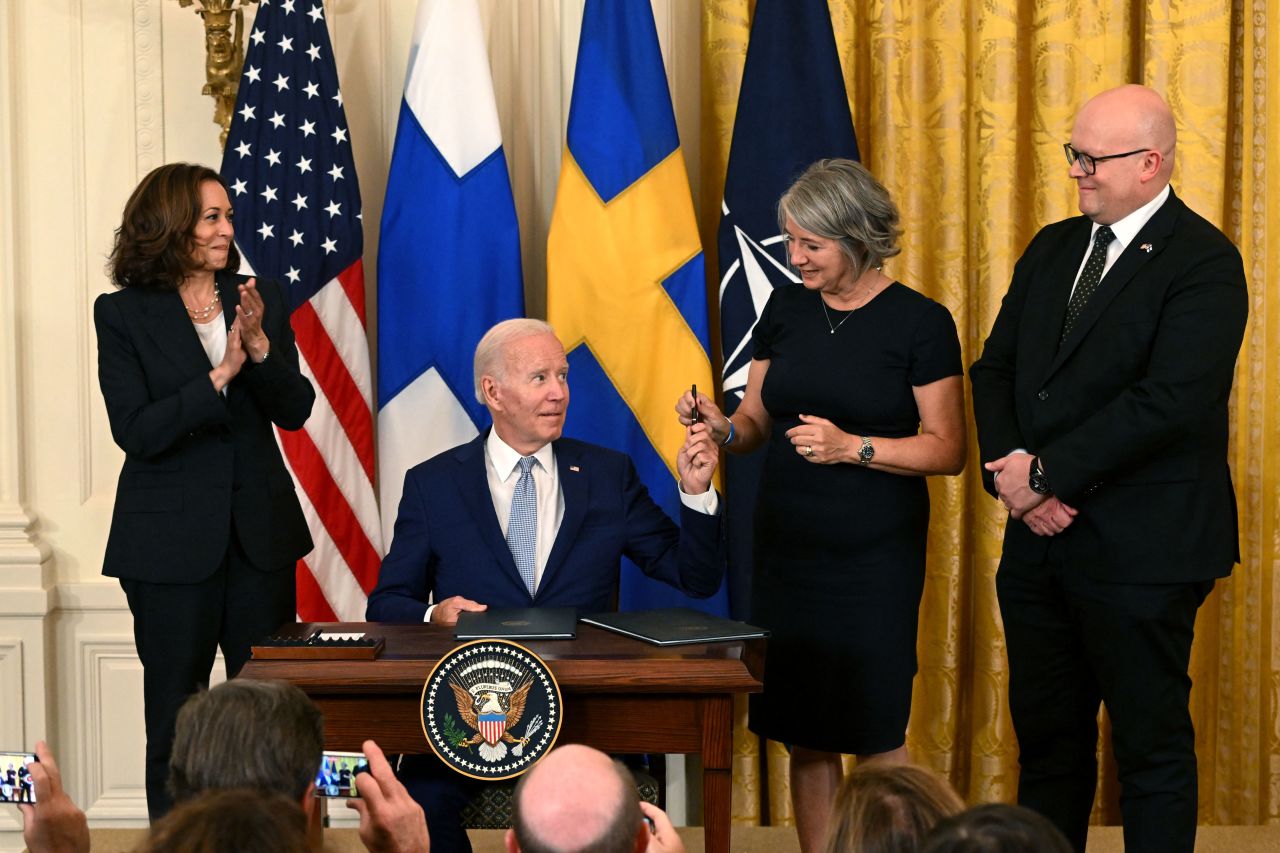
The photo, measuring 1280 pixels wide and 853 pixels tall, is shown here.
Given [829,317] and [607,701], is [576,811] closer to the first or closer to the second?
[607,701]

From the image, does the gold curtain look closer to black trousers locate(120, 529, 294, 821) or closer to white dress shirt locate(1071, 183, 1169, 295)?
white dress shirt locate(1071, 183, 1169, 295)

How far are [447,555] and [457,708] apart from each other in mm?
707

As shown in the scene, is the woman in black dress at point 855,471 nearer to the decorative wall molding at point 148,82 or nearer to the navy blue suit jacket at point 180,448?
the navy blue suit jacket at point 180,448

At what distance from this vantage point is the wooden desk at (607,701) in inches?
107

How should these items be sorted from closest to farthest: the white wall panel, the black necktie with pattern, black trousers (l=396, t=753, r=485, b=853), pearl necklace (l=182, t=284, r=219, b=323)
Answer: black trousers (l=396, t=753, r=485, b=853)
the black necktie with pattern
pearl necklace (l=182, t=284, r=219, b=323)
the white wall panel

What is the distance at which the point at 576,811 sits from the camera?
5.42 feet

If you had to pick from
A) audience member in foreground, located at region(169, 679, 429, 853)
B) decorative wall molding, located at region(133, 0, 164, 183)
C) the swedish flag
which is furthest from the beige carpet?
audience member in foreground, located at region(169, 679, 429, 853)

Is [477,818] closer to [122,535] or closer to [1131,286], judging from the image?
[122,535]

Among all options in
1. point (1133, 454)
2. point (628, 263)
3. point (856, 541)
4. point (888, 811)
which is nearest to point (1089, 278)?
point (1133, 454)

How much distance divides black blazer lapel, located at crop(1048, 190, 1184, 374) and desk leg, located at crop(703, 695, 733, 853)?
3.83 ft

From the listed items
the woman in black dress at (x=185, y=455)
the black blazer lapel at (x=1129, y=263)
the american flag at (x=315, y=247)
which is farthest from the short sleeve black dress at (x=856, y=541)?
the american flag at (x=315, y=247)

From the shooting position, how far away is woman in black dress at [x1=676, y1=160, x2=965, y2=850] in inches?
137

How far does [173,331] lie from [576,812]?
2.46 m

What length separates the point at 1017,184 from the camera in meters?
4.59
